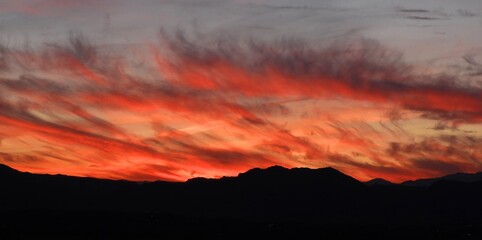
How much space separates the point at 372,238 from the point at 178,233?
2461 inches

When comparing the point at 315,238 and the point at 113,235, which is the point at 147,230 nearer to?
the point at 113,235

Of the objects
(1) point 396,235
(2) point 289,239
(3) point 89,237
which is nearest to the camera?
(3) point 89,237

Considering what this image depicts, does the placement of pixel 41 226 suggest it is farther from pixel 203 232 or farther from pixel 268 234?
pixel 268 234

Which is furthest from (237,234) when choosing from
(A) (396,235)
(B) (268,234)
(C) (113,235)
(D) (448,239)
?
(D) (448,239)

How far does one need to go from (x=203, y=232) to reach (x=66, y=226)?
1784 inches

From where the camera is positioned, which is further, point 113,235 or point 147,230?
point 147,230

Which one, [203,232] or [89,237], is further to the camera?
[203,232]

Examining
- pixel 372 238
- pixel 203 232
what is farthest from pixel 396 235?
pixel 203 232

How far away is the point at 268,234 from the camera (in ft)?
636

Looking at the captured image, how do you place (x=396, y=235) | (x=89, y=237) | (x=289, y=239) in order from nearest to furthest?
1. (x=89, y=237)
2. (x=289, y=239)
3. (x=396, y=235)

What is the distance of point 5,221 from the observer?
19288cm

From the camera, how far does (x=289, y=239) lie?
18488 cm

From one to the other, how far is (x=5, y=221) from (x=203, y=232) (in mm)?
64574

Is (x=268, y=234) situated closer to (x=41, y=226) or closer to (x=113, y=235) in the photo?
(x=113, y=235)
